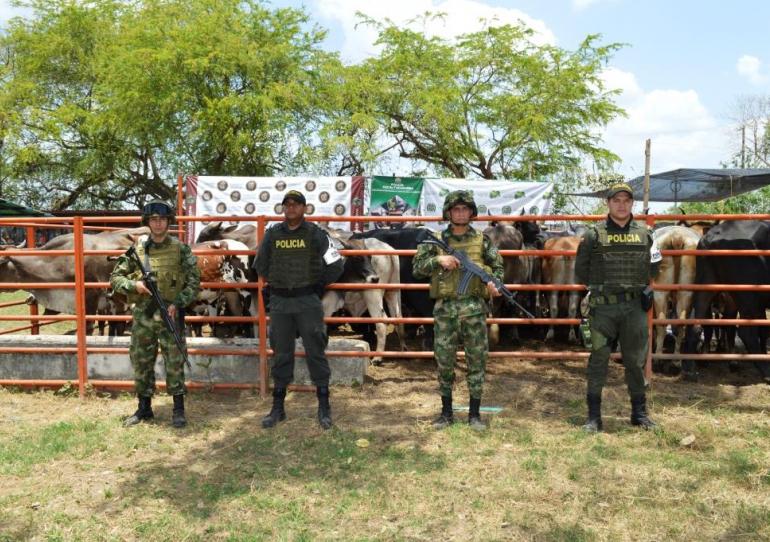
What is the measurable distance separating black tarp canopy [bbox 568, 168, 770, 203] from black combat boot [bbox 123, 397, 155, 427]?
819cm

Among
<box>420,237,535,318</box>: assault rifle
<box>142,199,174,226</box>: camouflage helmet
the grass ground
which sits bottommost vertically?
the grass ground

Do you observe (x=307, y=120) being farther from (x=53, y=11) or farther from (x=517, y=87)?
(x=53, y=11)

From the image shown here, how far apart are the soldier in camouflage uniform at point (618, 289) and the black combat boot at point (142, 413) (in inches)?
146

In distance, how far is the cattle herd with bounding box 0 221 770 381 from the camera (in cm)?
655

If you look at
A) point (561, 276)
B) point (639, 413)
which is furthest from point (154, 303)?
point (561, 276)

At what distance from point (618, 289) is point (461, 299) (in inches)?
49.2

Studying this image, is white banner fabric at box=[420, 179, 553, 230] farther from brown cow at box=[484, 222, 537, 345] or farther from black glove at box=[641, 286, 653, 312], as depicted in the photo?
black glove at box=[641, 286, 653, 312]

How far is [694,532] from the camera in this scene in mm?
3350

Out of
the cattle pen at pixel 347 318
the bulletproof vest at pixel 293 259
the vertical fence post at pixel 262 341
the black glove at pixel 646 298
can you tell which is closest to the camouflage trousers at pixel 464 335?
the cattle pen at pixel 347 318

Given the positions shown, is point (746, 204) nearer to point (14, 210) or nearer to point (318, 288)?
point (318, 288)

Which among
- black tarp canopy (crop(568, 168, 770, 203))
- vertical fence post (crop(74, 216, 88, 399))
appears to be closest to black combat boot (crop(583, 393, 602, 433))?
vertical fence post (crop(74, 216, 88, 399))

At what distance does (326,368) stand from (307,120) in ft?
56.5

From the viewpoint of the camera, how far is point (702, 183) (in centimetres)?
1181

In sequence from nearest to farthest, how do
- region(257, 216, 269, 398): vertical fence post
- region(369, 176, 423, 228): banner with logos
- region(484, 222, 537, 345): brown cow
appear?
region(257, 216, 269, 398): vertical fence post
region(484, 222, 537, 345): brown cow
region(369, 176, 423, 228): banner with logos
